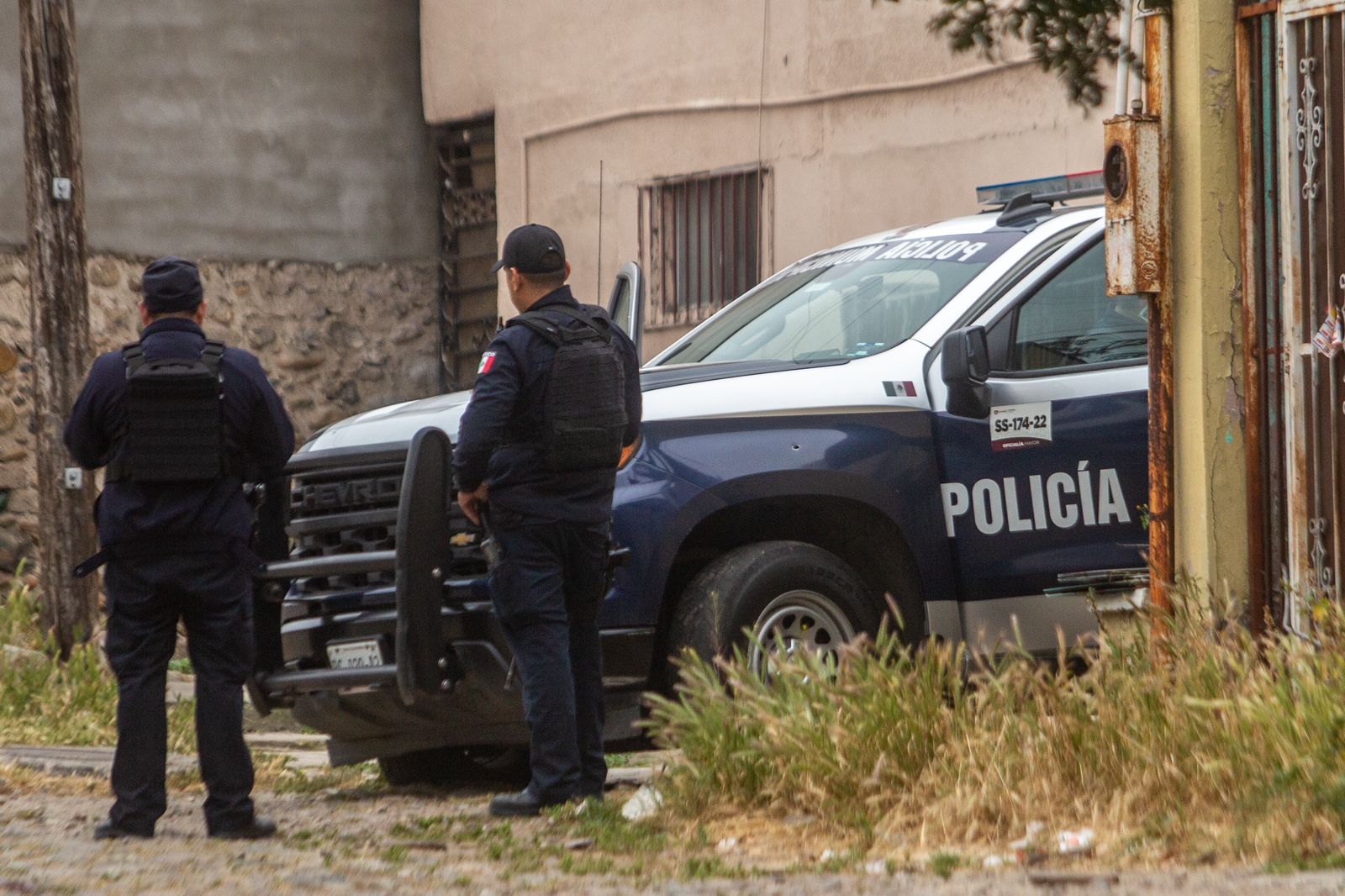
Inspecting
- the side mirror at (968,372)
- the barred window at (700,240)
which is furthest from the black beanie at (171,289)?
the barred window at (700,240)

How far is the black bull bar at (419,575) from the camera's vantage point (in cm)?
590

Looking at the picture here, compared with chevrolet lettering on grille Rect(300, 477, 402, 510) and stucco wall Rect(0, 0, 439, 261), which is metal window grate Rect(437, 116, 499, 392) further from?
chevrolet lettering on grille Rect(300, 477, 402, 510)

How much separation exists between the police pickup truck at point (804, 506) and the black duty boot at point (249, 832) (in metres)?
0.51

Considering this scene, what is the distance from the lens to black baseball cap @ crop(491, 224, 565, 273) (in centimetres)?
608

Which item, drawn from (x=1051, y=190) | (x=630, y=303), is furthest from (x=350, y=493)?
(x=1051, y=190)

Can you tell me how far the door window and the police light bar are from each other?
666 mm

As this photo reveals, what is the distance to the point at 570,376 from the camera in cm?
589

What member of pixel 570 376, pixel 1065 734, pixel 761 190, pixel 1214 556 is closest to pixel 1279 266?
pixel 1214 556

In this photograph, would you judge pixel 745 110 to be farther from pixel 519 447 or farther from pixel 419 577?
pixel 419 577

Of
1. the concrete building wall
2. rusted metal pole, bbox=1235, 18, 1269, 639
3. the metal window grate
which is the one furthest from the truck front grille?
the metal window grate

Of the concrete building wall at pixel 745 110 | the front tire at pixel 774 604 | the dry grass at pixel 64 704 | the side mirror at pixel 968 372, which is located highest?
the concrete building wall at pixel 745 110

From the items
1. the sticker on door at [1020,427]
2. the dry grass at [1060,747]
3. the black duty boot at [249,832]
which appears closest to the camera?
the dry grass at [1060,747]

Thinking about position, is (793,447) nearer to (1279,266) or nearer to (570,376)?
(570,376)

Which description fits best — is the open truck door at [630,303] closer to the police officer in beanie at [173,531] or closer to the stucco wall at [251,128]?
the police officer in beanie at [173,531]
